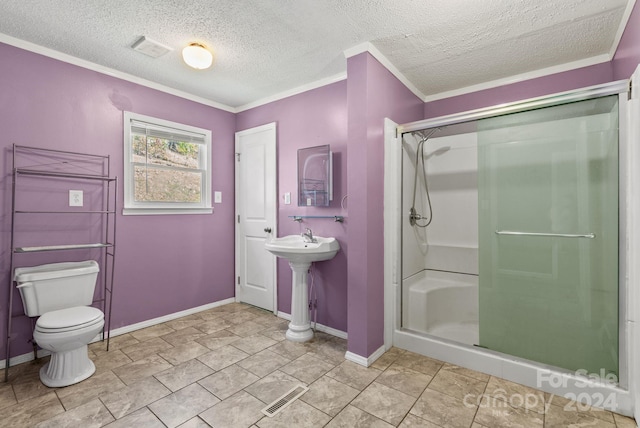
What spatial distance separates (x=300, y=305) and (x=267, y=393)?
0.93 m

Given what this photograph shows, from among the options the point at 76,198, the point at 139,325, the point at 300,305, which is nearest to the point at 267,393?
the point at 300,305

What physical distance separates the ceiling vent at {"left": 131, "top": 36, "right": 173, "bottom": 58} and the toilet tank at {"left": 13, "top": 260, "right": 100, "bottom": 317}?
1.78 m

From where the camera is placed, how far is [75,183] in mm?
2605

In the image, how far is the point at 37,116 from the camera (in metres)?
2.40

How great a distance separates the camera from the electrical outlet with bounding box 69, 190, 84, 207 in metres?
2.58

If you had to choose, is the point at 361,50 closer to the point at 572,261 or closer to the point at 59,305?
the point at 572,261

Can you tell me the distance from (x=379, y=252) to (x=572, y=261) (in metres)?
1.27

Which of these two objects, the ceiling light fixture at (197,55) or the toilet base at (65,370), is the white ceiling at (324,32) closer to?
the ceiling light fixture at (197,55)

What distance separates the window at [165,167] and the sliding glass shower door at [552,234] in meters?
2.85

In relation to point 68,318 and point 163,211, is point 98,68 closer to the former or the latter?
point 163,211

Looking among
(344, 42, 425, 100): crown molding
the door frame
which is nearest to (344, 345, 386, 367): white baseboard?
the door frame

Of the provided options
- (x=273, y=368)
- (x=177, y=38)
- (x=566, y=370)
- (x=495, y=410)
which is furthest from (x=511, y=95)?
(x=273, y=368)

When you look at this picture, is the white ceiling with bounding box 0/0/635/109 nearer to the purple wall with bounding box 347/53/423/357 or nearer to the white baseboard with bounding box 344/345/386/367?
the purple wall with bounding box 347/53/423/357

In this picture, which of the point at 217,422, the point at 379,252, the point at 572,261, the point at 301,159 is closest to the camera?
the point at 217,422
